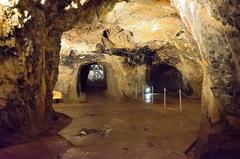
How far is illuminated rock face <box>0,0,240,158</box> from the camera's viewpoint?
6.19 m

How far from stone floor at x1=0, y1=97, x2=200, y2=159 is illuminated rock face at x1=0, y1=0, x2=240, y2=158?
2.30 feet

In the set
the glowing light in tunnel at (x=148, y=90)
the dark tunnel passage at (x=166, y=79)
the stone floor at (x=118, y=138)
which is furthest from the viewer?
the dark tunnel passage at (x=166, y=79)

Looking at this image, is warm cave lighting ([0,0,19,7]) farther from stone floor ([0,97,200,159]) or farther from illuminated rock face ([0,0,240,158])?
stone floor ([0,97,200,159])

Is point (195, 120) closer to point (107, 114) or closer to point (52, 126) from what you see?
point (107, 114)

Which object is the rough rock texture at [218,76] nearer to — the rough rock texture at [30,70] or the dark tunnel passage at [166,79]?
the rough rock texture at [30,70]

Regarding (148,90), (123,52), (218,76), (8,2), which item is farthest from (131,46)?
(218,76)

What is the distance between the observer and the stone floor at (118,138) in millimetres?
7617

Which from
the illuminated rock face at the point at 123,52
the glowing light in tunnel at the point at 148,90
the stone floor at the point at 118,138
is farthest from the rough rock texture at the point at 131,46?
the stone floor at the point at 118,138

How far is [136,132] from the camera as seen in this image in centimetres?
984

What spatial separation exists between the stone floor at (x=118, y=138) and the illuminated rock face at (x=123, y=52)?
70 centimetres

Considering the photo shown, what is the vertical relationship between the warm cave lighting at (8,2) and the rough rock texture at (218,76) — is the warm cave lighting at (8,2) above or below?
above

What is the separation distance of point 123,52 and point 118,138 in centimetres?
990

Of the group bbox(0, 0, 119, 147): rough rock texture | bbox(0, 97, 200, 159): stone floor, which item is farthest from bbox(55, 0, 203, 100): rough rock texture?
bbox(0, 97, 200, 159): stone floor

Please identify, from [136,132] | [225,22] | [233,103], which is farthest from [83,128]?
[225,22]
